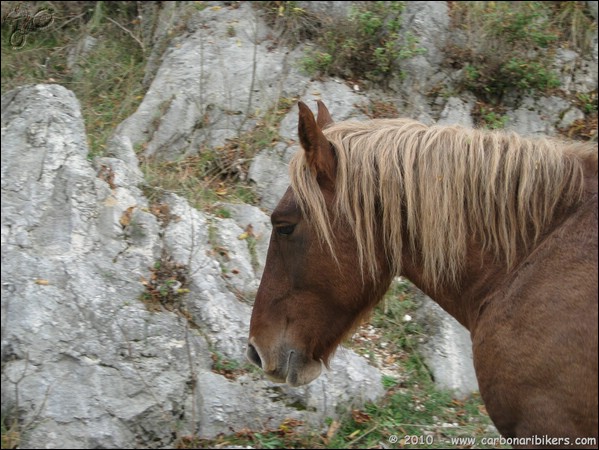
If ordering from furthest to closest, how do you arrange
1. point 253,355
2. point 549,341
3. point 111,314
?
point 111,314 < point 253,355 < point 549,341

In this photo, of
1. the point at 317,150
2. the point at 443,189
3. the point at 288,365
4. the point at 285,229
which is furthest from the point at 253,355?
the point at 443,189

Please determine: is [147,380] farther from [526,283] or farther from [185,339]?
[526,283]

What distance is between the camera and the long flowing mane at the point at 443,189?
307 cm

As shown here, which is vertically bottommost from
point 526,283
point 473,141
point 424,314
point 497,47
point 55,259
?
point 424,314

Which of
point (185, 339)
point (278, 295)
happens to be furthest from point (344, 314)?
point (185, 339)

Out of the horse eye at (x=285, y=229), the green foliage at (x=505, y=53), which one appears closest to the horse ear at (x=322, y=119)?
the horse eye at (x=285, y=229)

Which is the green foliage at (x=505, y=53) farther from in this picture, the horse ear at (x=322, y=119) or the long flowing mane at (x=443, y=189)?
the long flowing mane at (x=443, y=189)

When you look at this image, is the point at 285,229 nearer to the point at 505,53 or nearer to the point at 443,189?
the point at 443,189

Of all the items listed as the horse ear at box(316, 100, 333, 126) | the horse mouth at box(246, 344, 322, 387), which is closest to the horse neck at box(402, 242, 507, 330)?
the horse mouth at box(246, 344, 322, 387)

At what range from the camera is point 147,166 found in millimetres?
6480

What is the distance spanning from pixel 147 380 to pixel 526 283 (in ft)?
8.88

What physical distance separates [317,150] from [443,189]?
62 centimetres

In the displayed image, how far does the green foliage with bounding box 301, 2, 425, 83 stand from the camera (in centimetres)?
770

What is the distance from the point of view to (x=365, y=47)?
7.78 meters
